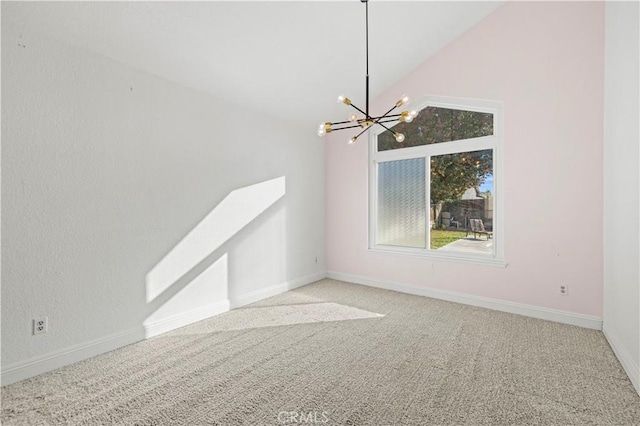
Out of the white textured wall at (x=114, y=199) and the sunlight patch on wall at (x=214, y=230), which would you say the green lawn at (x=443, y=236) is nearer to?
the sunlight patch on wall at (x=214, y=230)

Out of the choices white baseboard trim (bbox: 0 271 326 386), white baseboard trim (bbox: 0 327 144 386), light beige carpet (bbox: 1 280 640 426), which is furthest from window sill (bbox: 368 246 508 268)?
white baseboard trim (bbox: 0 327 144 386)

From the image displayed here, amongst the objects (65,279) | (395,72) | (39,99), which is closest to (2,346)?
(65,279)

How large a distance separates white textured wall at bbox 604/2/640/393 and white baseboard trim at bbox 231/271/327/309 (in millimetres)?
3668

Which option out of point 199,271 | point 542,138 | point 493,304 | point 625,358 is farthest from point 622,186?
point 199,271

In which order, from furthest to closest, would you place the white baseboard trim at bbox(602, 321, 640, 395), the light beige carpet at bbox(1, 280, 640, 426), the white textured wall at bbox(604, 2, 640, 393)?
the white textured wall at bbox(604, 2, 640, 393)
the white baseboard trim at bbox(602, 321, 640, 395)
the light beige carpet at bbox(1, 280, 640, 426)

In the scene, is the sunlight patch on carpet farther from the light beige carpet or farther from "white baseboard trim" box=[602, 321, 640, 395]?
"white baseboard trim" box=[602, 321, 640, 395]

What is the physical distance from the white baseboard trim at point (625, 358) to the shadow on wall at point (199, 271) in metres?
3.78

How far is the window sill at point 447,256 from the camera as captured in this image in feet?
13.0

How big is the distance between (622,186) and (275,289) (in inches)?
157

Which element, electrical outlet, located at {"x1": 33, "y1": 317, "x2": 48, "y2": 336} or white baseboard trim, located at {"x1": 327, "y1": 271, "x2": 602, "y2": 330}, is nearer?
electrical outlet, located at {"x1": 33, "y1": 317, "x2": 48, "y2": 336}

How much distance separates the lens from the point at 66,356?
2.55 m

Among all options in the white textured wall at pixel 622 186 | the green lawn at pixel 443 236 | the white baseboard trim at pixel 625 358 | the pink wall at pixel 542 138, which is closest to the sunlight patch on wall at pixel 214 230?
the green lawn at pixel 443 236

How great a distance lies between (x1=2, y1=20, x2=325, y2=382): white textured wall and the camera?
2332 mm

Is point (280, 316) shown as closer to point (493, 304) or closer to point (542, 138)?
point (493, 304)
